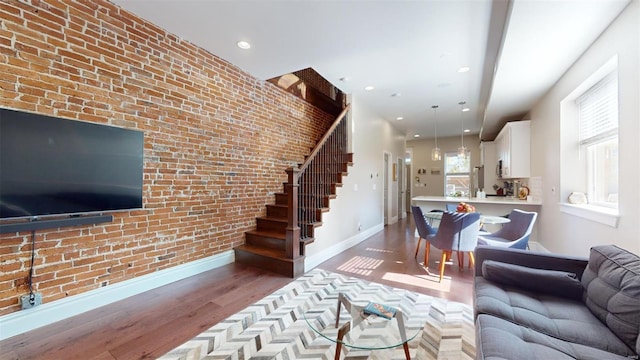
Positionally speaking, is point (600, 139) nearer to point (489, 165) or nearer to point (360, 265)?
point (360, 265)

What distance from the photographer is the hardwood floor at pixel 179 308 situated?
190 cm

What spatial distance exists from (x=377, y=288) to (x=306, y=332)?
3.75ft

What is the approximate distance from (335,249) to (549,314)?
297cm

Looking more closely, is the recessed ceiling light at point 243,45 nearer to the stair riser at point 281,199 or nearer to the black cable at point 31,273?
the stair riser at point 281,199

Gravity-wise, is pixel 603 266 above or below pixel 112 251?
above

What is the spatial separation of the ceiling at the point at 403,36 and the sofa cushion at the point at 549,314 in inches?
87.1

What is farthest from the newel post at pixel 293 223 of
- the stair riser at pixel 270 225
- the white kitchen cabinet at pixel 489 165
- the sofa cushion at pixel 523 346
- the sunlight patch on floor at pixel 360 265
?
the white kitchen cabinet at pixel 489 165

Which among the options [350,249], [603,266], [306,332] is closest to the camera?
[603,266]

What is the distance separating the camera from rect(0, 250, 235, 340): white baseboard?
202 centimetres

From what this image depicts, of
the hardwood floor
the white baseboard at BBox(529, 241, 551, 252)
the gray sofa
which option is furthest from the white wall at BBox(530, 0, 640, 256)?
the hardwood floor

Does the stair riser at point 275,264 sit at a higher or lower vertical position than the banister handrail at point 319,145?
lower

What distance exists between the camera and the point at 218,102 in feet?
11.7

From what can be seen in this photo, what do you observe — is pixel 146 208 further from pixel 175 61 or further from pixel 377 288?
pixel 377 288

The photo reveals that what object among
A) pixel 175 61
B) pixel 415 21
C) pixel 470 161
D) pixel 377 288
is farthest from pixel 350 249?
pixel 470 161
